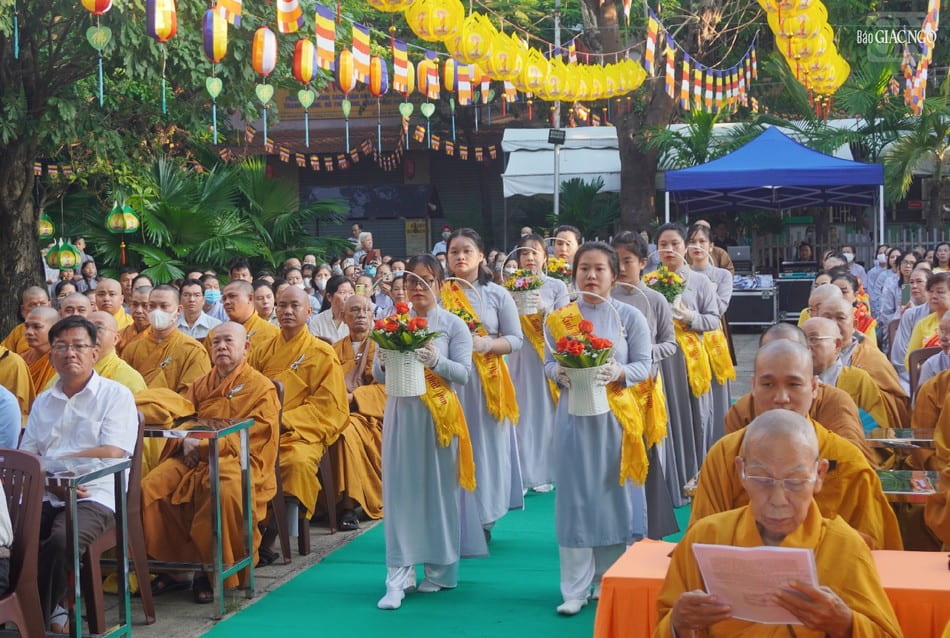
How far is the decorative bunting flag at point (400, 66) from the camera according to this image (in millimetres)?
14055

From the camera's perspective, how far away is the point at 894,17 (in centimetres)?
2588

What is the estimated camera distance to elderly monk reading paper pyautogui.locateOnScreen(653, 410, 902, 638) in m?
3.03

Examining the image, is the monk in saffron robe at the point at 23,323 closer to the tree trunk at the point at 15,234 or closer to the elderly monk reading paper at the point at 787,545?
the tree trunk at the point at 15,234

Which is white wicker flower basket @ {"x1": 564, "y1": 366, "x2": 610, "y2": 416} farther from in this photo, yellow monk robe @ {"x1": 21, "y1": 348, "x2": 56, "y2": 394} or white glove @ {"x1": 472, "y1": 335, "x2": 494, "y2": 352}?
yellow monk robe @ {"x1": 21, "y1": 348, "x2": 56, "y2": 394}

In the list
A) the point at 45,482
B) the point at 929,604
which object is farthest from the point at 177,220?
the point at 929,604

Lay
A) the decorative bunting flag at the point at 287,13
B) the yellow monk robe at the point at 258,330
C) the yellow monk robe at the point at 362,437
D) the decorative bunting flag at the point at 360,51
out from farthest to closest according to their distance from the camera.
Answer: the decorative bunting flag at the point at 360,51, the decorative bunting flag at the point at 287,13, the yellow monk robe at the point at 258,330, the yellow monk robe at the point at 362,437

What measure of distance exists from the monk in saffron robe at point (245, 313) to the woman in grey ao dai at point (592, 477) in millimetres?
2838

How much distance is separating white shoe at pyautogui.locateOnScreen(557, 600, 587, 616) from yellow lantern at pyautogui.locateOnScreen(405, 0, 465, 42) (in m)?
Answer: 7.36

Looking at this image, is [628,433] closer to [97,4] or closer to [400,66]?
[97,4]

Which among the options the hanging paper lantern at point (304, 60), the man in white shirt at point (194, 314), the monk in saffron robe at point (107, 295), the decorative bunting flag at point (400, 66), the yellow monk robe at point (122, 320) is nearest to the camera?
the monk in saffron robe at point (107, 295)

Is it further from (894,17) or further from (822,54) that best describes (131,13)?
(894,17)

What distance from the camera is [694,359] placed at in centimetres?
845

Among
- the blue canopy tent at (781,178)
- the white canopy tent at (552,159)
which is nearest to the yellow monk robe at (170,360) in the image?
the blue canopy tent at (781,178)

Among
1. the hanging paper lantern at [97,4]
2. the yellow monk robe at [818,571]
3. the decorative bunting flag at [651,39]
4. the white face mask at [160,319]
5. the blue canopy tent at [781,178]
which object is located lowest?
the yellow monk robe at [818,571]
